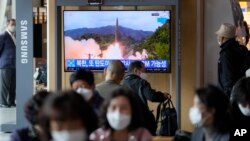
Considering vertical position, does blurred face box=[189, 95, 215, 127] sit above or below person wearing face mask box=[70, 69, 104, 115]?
below

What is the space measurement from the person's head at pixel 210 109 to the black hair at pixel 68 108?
2.56ft

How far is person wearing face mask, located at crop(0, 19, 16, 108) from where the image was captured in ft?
26.2

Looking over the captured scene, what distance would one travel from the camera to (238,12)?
25.7 feet

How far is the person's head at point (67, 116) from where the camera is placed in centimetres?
236

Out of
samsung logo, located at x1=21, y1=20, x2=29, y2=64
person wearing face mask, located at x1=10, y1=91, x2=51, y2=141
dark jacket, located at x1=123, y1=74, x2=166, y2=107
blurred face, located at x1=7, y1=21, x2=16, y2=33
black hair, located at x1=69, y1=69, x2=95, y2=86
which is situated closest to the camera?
person wearing face mask, located at x1=10, y1=91, x2=51, y2=141

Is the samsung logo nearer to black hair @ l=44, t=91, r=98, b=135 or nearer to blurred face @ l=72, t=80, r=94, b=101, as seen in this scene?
blurred face @ l=72, t=80, r=94, b=101

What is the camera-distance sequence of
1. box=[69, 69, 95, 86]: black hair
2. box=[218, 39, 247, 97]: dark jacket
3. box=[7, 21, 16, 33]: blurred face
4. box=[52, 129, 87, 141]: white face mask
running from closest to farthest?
box=[52, 129, 87, 141]: white face mask → box=[69, 69, 95, 86]: black hair → box=[218, 39, 247, 97]: dark jacket → box=[7, 21, 16, 33]: blurred face

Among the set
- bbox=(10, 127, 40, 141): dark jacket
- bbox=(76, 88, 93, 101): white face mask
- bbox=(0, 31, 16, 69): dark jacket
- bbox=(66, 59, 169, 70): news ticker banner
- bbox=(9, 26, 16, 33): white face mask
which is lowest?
bbox=(10, 127, 40, 141): dark jacket

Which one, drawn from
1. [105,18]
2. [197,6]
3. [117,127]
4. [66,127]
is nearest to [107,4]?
[105,18]

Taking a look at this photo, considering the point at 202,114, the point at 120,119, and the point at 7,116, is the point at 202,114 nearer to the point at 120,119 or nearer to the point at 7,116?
the point at 120,119

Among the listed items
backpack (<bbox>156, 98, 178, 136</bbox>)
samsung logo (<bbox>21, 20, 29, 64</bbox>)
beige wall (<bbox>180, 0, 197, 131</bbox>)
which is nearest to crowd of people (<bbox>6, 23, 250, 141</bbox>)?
backpack (<bbox>156, 98, 178, 136</bbox>)

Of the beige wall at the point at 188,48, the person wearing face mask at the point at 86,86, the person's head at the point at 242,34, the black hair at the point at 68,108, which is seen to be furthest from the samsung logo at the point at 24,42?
the black hair at the point at 68,108

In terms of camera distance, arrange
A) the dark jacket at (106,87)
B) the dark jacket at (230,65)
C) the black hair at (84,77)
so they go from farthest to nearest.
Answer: the dark jacket at (230,65), the dark jacket at (106,87), the black hair at (84,77)

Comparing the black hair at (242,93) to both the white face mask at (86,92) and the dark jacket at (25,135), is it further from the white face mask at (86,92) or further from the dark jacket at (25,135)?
the dark jacket at (25,135)
